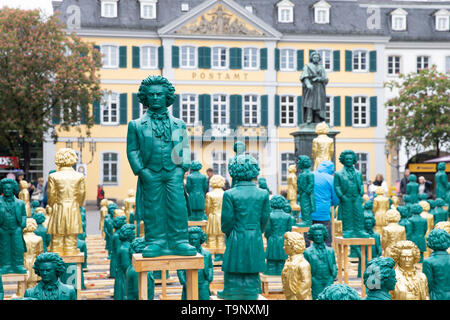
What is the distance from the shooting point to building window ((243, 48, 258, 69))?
33.0 metres

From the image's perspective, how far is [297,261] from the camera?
20.0ft

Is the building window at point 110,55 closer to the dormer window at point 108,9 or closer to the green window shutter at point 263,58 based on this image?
the dormer window at point 108,9

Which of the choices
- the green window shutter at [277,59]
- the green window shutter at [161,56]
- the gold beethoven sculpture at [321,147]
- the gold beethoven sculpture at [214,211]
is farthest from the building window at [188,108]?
the gold beethoven sculpture at [214,211]

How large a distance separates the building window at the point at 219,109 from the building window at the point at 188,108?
1046 mm

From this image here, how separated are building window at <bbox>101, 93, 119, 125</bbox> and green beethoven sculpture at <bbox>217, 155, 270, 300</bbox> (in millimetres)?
26672

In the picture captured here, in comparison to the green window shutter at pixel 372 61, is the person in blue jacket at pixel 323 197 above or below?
below

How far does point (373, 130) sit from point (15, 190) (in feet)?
93.6

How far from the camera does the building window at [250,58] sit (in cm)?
3303

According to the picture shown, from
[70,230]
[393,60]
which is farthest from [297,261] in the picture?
[393,60]

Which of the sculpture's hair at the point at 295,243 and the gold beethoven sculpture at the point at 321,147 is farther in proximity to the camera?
the gold beethoven sculpture at the point at 321,147

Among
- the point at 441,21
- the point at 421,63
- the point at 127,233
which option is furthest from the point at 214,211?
the point at 441,21

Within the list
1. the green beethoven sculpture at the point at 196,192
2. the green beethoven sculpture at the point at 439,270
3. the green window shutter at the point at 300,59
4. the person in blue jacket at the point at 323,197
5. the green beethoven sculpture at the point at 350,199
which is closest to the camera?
the green beethoven sculpture at the point at 439,270

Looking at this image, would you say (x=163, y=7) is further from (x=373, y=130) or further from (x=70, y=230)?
(x=70, y=230)

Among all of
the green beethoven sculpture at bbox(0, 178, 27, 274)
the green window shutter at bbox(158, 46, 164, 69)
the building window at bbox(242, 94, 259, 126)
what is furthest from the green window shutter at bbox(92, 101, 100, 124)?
the green beethoven sculpture at bbox(0, 178, 27, 274)
